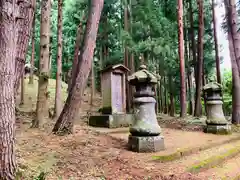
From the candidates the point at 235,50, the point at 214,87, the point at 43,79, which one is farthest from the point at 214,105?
the point at 43,79

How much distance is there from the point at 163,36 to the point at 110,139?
25.1 feet

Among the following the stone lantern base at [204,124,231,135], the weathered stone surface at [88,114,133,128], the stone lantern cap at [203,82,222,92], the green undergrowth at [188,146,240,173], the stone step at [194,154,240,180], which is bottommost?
the stone step at [194,154,240,180]

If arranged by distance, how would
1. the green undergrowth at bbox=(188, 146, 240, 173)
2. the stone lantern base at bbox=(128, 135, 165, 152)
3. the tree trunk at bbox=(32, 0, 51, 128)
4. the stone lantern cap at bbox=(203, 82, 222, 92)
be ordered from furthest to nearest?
the stone lantern cap at bbox=(203, 82, 222, 92) → the tree trunk at bbox=(32, 0, 51, 128) → the stone lantern base at bbox=(128, 135, 165, 152) → the green undergrowth at bbox=(188, 146, 240, 173)

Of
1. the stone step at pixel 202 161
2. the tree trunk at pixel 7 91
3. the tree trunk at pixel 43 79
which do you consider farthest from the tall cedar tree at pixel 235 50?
the tree trunk at pixel 7 91

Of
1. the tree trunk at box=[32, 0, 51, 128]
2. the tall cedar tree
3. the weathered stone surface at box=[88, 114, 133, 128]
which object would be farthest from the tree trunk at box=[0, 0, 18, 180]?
the tall cedar tree

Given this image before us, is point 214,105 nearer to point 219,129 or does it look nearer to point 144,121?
point 219,129

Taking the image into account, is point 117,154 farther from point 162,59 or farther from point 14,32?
point 162,59

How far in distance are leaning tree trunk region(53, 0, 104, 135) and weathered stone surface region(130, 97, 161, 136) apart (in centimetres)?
161

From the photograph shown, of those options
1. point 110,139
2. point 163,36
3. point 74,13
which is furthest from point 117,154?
point 74,13

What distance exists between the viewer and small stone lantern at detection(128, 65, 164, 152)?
454 centimetres

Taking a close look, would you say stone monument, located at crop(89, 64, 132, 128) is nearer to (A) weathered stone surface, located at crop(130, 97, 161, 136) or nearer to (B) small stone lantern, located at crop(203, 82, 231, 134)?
(B) small stone lantern, located at crop(203, 82, 231, 134)

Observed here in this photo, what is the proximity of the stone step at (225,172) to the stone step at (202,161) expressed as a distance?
0.06 m

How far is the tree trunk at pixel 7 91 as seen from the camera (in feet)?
8.61

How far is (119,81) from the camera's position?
9070mm
